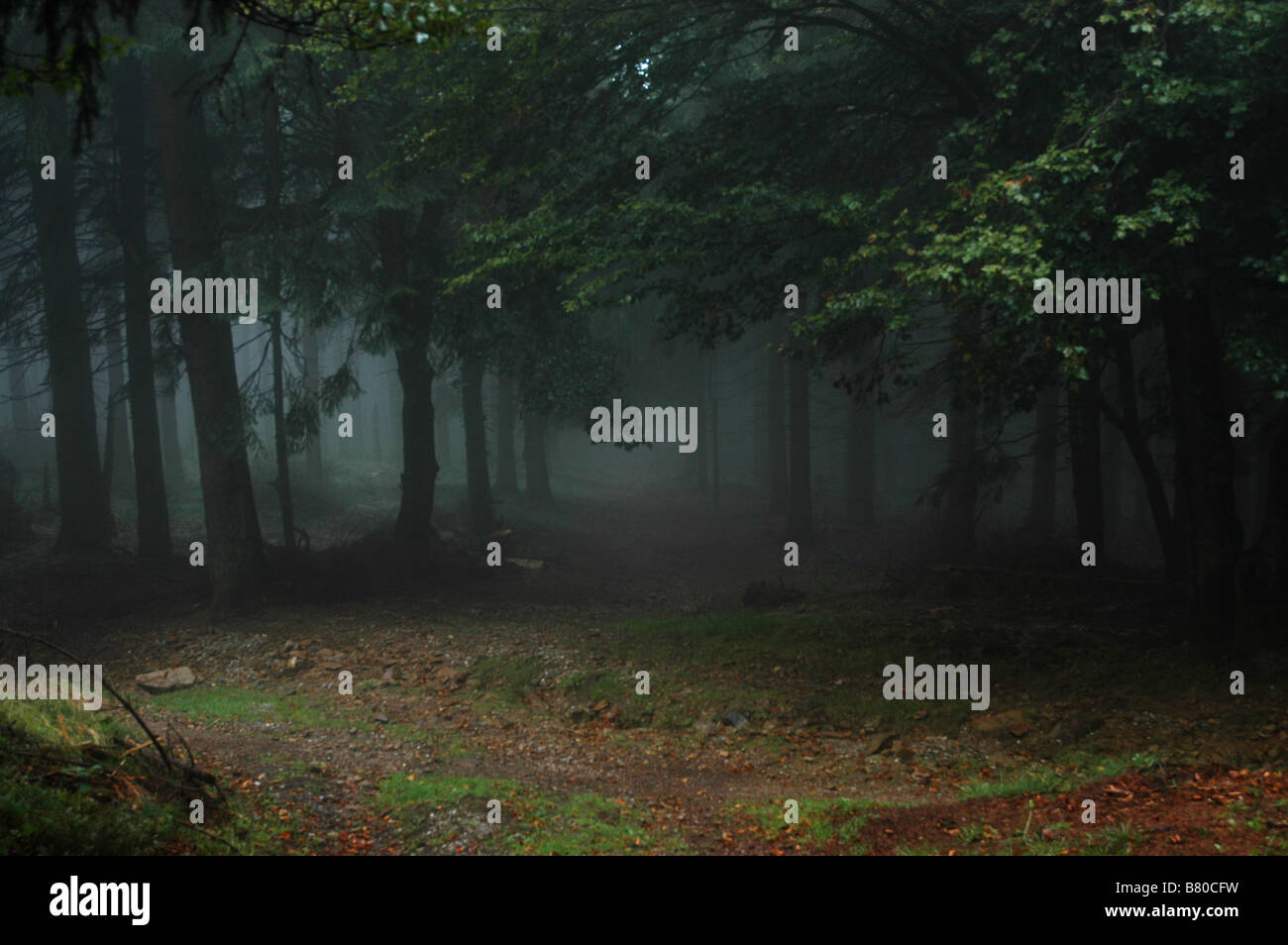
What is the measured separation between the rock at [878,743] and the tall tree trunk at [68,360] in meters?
16.0

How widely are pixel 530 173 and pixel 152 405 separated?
35.0 feet

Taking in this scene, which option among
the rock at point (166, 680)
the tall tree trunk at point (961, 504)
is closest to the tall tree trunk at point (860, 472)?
the tall tree trunk at point (961, 504)

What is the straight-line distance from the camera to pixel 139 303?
17312 millimetres

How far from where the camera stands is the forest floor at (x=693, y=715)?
668cm

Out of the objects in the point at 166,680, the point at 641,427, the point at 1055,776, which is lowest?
the point at 1055,776

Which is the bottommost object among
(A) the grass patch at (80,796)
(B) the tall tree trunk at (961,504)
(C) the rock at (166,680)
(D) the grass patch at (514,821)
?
(D) the grass patch at (514,821)

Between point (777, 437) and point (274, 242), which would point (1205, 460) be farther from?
point (777, 437)

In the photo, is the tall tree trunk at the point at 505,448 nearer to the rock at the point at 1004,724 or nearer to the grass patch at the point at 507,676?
the grass patch at the point at 507,676

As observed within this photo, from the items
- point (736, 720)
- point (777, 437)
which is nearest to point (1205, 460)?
point (736, 720)

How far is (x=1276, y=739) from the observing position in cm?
772

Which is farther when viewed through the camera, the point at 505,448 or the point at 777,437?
the point at 505,448

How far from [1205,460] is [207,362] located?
14157mm

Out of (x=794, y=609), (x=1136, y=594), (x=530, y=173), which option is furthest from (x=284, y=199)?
(x=1136, y=594)
